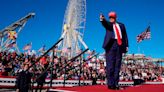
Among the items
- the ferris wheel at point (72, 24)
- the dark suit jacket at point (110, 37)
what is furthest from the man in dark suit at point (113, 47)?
the ferris wheel at point (72, 24)

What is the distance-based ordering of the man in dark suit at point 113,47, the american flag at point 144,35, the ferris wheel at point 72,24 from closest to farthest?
the man in dark suit at point 113,47
the american flag at point 144,35
the ferris wheel at point 72,24

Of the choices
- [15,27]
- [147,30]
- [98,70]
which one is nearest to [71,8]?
[15,27]

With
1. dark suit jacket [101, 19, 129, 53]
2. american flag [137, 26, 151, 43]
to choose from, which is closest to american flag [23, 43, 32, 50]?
american flag [137, 26, 151, 43]

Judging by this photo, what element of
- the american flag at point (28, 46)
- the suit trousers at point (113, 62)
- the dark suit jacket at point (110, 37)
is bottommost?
the suit trousers at point (113, 62)

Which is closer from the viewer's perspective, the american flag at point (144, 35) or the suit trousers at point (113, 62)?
the suit trousers at point (113, 62)

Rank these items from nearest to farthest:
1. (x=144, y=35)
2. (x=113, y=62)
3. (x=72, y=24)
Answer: (x=113, y=62), (x=144, y=35), (x=72, y=24)

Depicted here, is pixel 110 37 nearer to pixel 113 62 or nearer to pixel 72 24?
pixel 113 62

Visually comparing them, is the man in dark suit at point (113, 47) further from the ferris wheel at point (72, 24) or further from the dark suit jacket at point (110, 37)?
the ferris wheel at point (72, 24)

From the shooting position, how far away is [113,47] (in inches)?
311

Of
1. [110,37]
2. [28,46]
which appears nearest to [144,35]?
[28,46]

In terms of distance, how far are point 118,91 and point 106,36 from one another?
1.48 m

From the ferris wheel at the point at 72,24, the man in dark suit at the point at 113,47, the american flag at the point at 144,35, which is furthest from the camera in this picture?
Result: the ferris wheel at the point at 72,24

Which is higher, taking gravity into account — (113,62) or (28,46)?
(28,46)

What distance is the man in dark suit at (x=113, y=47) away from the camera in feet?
25.8
